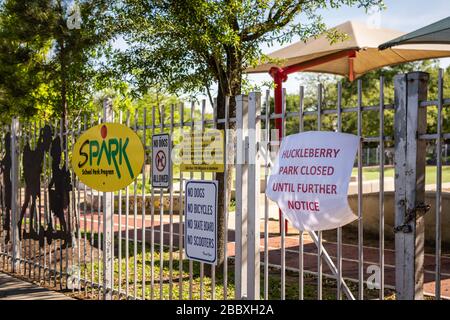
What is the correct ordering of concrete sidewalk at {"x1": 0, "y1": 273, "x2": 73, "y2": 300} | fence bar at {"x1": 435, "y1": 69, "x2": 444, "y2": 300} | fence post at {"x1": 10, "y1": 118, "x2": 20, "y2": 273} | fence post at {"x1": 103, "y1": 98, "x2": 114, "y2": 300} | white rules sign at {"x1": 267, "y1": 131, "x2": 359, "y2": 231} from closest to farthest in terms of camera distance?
fence bar at {"x1": 435, "y1": 69, "x2": 444, "y2": 300} < white rules sign at {"x1": 267, "y1": 131, "x2": 359, "y2": 231} < fence post at {"x1": 103, "y1": 98, "x2": 114, "y2": 300} < concrete sidewalk at {"x1": 0, "y1": 273, "x2": 73, "y2": 300} < fence post at {"x1": 10, "y1": 118, "x2": 20, "y2": 273}

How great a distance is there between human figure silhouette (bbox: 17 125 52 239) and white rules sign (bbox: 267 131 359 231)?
442 centimetres

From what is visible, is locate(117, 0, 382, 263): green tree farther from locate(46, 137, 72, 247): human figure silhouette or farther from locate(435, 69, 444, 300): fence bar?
locate(435, 69, 444, 300): fence bar

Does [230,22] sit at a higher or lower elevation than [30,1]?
lower

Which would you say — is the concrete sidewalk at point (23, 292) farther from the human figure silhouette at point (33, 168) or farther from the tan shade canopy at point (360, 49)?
the tan shade canopy at point (360, 49)

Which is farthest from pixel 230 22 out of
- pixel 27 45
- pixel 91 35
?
pixel 27 45

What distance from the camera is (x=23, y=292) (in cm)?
701

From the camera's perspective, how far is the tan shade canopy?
10023 millimetres

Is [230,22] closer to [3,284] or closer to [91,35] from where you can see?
[91,35]

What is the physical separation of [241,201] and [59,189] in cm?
347

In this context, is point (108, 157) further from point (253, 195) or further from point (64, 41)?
point (64, 41)

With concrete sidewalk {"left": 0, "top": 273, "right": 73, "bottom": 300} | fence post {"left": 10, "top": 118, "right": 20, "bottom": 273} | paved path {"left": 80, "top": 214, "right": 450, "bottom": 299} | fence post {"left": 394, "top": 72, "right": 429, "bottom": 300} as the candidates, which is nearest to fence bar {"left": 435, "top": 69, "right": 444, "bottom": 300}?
fence post {"left": 394, "top": 72, "right": 429, "bottom": 300}

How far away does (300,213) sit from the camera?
389cm

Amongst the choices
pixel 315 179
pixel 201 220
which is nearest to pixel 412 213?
pixel 315 179
